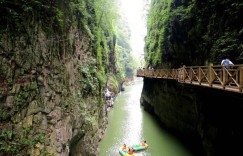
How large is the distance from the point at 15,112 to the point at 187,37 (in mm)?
13095

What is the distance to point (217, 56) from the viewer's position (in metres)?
12.0

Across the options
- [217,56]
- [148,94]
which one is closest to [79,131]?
[217,56]

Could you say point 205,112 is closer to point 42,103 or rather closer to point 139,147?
point 139,147

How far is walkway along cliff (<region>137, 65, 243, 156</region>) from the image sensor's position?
10.0 metres

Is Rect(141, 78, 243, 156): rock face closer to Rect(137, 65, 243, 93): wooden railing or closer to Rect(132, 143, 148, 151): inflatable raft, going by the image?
Rect(137, 65, 243, 93): wooden railing

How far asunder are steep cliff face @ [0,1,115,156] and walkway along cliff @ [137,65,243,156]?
6700 mm

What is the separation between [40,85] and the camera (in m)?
8.43

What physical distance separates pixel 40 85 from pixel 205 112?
380 inches

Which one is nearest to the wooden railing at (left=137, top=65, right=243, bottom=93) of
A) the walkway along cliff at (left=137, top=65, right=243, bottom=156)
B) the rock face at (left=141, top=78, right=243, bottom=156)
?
the walkway along cliff at (left=137, top=65, right=243, bottom=156)

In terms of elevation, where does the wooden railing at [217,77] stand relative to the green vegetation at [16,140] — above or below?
above

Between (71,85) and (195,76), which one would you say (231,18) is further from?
(71,85)

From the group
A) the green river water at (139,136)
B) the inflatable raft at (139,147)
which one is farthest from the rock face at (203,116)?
the inflatable raft at (139,147)

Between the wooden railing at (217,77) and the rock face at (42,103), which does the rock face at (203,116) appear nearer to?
the wooden railing at (217,77)

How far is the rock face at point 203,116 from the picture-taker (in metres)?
10.4
